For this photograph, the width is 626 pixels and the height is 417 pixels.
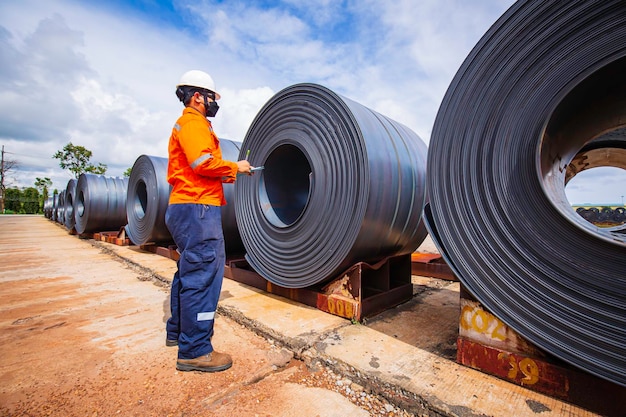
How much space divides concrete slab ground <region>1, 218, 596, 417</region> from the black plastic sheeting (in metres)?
1.38

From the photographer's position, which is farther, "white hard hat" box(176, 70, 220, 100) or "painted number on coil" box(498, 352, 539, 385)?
"white hard hat" box(176, 70, 220, 100)

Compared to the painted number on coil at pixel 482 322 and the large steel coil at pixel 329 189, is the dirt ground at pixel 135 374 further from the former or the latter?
the large steel coil at pixel 329 189

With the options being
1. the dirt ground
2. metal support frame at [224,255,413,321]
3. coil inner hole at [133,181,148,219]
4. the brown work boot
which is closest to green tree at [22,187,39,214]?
coil inner hole at [133,181,148,219]

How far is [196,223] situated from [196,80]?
972mm

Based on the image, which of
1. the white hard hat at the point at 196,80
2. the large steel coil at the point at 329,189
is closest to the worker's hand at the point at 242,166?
the white hard hat at the point at 196,80

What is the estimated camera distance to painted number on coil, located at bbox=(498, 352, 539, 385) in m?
1.61

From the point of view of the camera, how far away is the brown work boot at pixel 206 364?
1.85 m

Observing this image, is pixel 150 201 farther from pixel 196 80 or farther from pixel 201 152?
pixel 201 152

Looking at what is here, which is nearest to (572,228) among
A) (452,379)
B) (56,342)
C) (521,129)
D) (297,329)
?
(521,129)

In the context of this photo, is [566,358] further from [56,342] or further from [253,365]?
[56,342]

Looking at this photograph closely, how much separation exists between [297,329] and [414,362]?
866 millimetres

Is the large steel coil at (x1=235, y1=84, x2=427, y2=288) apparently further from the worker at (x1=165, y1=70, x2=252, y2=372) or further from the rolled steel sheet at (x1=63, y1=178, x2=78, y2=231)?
the rolled steel sheet at (x1=63, y1=178, x2=78, y2=231)

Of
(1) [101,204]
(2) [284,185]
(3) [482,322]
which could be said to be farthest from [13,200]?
(3) [482,322]

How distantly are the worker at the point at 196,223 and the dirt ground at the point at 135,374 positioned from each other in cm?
15
